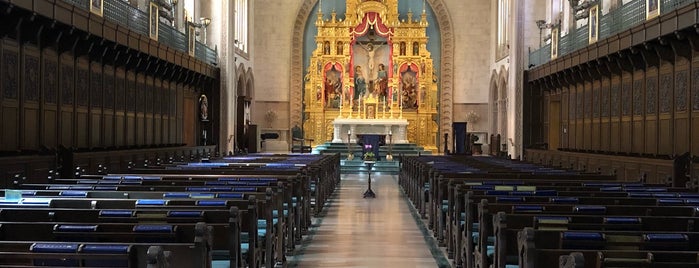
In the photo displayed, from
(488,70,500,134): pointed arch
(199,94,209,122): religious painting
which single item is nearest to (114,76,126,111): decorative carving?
(199,94,209,122): religious painting

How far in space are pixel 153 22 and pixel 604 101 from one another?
12.0 m

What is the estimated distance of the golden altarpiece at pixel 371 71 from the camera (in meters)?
40.4

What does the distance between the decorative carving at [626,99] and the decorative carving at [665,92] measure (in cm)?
208

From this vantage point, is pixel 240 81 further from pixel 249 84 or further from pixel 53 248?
pixel 53 248

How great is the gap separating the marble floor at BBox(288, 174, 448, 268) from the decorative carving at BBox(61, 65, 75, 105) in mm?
5712

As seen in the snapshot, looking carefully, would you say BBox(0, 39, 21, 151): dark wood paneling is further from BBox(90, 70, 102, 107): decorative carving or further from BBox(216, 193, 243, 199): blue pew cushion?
BBox(216, 193, 243, 199): blue pew cushion

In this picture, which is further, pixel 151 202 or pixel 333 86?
pixel 333 86

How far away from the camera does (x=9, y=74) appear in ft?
45.5

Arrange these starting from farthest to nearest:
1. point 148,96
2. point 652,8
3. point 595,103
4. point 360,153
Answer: point 360,153
point 148,96
point 595,103
point 652,8

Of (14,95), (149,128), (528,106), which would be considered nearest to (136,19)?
(149,128)

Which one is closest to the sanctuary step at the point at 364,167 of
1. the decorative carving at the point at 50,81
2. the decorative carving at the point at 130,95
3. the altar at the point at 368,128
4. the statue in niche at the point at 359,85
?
the altar at the point at 368,128

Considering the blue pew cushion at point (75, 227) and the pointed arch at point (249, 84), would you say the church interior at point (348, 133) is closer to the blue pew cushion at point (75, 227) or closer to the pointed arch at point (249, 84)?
the blue pew cushion at point (75, 227)

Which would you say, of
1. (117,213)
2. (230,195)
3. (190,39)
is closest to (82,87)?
(190,39)

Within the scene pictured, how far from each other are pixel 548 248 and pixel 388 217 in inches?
385
